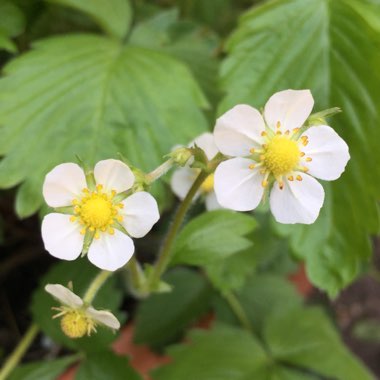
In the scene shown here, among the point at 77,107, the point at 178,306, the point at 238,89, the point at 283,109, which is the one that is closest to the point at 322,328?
the point at 178,306

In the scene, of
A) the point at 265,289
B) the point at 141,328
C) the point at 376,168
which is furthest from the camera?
the point at 265,289

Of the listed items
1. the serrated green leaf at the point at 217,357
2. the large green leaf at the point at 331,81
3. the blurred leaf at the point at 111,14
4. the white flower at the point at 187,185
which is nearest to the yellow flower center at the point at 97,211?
the white flower at the point at 187,185

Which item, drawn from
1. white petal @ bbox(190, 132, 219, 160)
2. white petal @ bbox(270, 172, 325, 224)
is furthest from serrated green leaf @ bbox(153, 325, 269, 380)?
white petal @ bbox(270, 172, 325, 224)

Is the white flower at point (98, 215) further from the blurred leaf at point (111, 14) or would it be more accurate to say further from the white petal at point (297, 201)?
the blurred leaf at point (111, 14)

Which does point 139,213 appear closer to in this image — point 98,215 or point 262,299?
point 98,215

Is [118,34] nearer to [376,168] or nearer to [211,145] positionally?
[211,145]

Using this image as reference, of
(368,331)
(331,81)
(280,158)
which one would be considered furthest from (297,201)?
(368,331)
